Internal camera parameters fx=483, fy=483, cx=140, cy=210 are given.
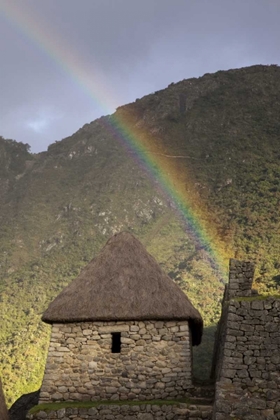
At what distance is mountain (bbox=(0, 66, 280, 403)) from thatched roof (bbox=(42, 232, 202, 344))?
1818 centimetres

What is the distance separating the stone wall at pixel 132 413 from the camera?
877cm

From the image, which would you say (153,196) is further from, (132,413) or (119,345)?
(132,413)

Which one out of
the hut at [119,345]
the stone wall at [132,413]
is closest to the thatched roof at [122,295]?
the hut at [119,345]

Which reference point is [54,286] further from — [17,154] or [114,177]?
[17,154]

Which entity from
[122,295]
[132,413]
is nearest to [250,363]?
[132,413]

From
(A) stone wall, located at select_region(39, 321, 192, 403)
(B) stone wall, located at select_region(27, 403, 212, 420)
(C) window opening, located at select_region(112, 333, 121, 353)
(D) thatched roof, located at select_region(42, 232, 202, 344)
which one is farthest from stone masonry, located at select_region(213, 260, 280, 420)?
(C) window opening, located at select_region(112, 333, 121, 353)

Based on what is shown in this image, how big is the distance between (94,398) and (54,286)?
3405cm

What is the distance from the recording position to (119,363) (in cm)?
973

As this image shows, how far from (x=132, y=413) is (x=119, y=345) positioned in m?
1.44

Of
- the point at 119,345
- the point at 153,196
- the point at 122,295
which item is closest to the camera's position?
the point at 119,345

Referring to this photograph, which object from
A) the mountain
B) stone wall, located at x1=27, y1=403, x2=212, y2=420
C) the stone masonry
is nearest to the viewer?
the stone masonry

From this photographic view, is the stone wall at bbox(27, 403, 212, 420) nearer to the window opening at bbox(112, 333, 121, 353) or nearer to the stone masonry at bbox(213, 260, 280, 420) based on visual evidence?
the stone masonry at bbox(213, 260, 280, 420)

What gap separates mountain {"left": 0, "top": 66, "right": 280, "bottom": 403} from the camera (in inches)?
1446

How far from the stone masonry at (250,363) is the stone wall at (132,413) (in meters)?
0.88
